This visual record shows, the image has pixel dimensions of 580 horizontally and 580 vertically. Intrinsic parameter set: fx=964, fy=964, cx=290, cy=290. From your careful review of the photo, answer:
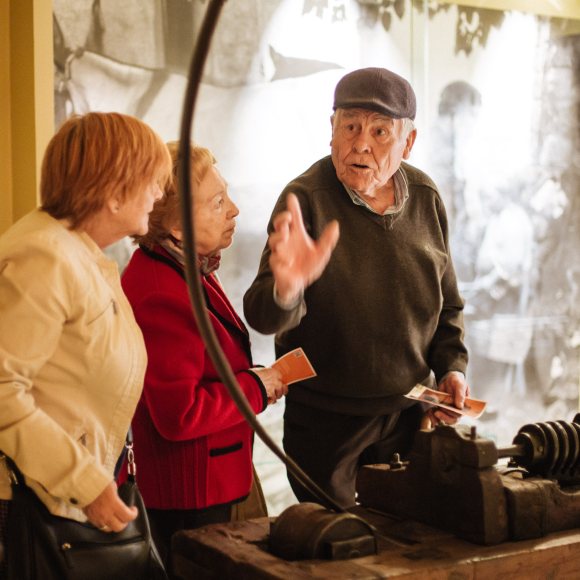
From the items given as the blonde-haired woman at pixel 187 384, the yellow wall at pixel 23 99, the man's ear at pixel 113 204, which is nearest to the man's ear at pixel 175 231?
the blonde-haired woman at pixel 187 384

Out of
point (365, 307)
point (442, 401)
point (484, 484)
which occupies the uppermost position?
point (365, 307)

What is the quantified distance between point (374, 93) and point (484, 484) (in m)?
1.15

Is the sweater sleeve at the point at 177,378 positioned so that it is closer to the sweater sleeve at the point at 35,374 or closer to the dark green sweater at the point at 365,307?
the dark green sweater at the point at 365,307

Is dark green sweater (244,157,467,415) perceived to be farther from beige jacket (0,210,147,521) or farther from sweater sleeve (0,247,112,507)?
sweater sleeve (0,247,112,507)

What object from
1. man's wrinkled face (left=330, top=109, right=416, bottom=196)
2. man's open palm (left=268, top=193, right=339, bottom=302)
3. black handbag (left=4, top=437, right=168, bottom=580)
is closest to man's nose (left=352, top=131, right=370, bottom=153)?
man's wrinkled face (left=330, top=109, right=416, bottom=196)

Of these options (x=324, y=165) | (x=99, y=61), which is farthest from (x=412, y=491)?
(x=99, y=61)

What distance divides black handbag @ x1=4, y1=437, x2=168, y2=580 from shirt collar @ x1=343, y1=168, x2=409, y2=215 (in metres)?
1.05

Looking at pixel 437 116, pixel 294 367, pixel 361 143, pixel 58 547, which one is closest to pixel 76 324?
pixel 58 547

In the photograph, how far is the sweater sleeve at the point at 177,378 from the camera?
2148mm

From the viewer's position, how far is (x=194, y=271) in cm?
129

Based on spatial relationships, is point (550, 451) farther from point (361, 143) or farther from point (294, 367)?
point (361, 143)

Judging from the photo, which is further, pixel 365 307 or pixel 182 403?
pixel 365 307

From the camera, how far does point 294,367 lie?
2.32 meters

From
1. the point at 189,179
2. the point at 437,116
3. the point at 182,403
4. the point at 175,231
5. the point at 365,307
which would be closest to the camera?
the point at 189,179
